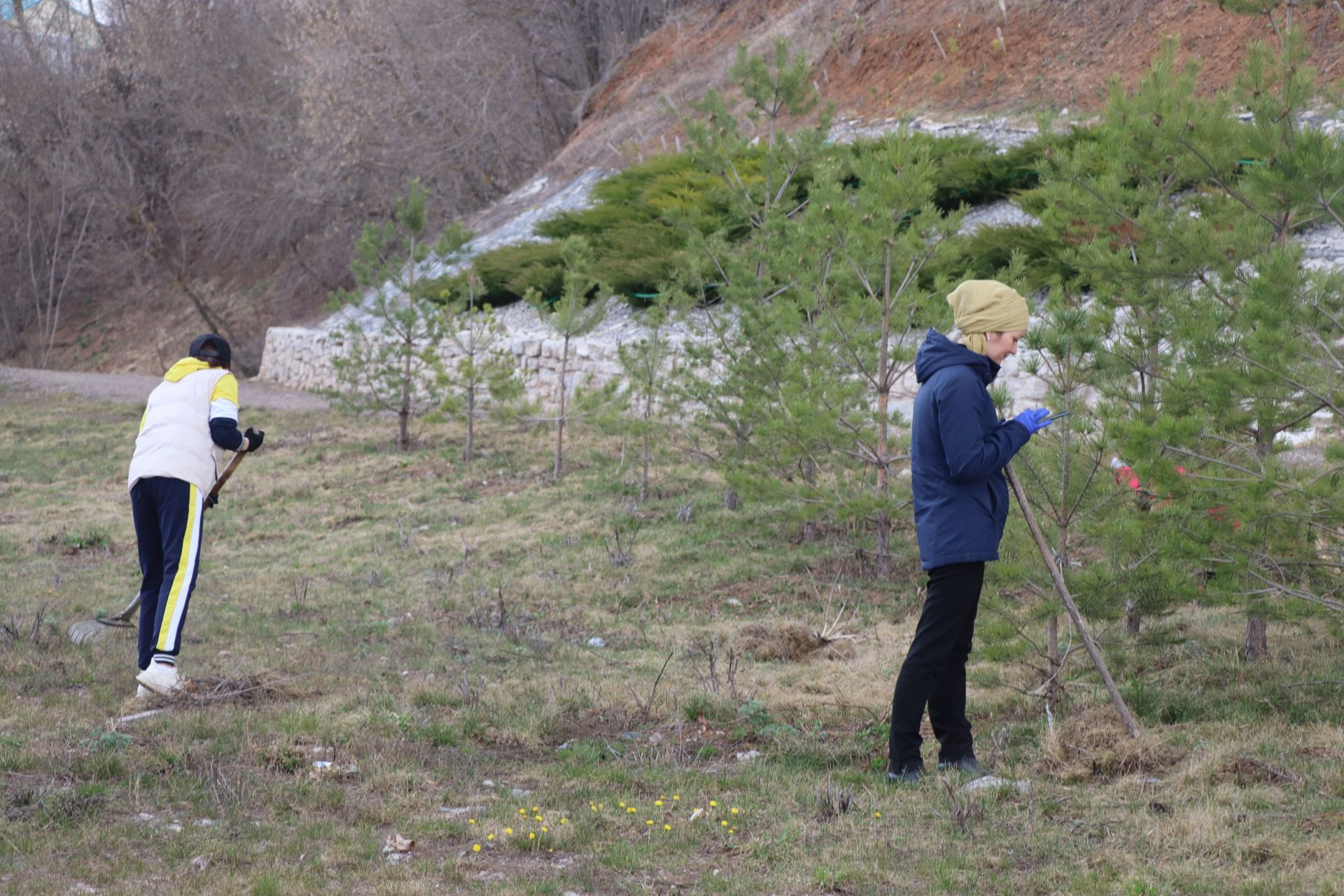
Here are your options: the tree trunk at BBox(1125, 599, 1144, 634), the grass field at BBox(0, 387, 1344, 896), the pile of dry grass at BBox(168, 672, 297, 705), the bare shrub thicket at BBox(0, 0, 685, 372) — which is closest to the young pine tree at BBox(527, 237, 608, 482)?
the grass field at BBox(0, 387, 1344, 896)

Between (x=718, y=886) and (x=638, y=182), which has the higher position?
(x=638, y=182)

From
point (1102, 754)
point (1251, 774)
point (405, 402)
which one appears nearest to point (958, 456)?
point (1102, 754)

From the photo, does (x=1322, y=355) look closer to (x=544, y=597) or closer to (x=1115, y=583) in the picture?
(x=1115, y=583)

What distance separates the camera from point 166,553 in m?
5.16

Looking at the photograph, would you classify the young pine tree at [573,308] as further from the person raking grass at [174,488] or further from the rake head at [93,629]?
the person raking grass at [174,488]

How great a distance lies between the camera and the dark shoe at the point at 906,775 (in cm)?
404

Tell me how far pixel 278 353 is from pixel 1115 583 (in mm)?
17988

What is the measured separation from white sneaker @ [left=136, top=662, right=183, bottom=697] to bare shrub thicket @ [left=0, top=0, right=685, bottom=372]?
70.6 feet

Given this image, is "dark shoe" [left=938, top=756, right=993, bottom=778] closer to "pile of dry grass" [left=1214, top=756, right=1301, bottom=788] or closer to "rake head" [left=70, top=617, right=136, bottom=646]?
"pile of dry grass" [left=1214, top=756, right=1301, bottom=788]

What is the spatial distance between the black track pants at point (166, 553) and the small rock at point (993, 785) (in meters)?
3.17

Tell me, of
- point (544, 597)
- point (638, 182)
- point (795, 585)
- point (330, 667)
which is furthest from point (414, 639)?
point (638, 182)

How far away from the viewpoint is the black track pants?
5094mm

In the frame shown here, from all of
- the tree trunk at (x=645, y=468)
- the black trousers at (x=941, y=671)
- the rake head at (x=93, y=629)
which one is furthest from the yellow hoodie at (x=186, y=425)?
the tree trunk at (x=645, y=468)

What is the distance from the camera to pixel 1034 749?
4395 millimetres
